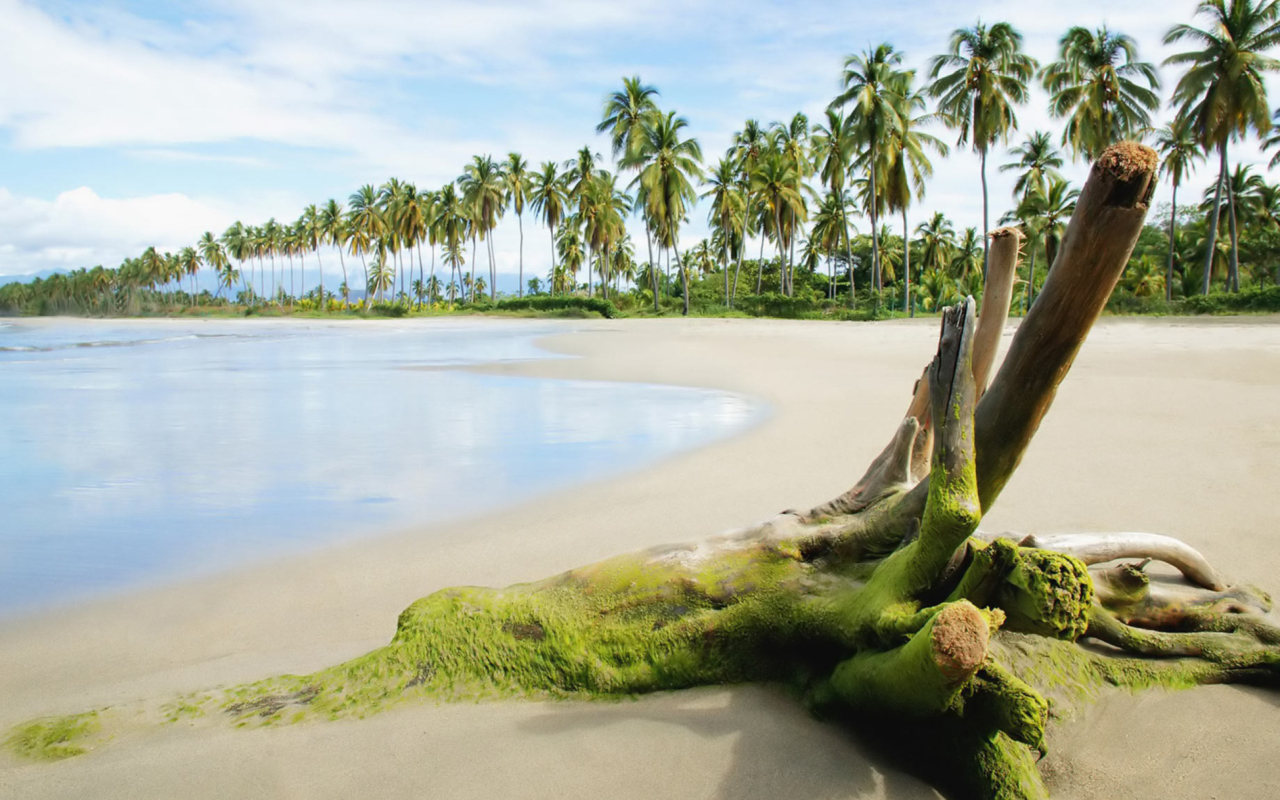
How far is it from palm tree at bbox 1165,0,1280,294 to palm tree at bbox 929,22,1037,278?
650cm

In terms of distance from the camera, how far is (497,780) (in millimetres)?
2270

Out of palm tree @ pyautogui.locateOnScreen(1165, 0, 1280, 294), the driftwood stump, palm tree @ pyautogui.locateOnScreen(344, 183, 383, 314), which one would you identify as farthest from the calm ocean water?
palm tree @ pyautogui.locateOnScreen(344, 183, 383, 314)

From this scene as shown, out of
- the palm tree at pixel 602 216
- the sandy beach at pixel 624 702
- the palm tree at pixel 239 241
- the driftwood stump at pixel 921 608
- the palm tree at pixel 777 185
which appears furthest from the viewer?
the palm tree at pixel 239 241

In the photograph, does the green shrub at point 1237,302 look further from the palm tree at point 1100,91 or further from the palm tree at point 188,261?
the palm tree at point 188,261

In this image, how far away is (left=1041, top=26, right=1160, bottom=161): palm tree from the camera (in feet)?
121

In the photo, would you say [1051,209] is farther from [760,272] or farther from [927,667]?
[927,667]

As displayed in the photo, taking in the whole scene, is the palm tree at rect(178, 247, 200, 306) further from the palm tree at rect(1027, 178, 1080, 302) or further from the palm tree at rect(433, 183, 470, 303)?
the palm tree at rect(1027, 178, 1080, 302)

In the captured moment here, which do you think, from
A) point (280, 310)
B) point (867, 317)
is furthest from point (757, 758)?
point (280, 310)

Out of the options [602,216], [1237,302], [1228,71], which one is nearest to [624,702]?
[1237,302]

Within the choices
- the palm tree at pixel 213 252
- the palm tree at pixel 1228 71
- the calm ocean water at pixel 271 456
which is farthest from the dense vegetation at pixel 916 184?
the palm tree at pixel 213 252

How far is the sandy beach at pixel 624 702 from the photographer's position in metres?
2.27

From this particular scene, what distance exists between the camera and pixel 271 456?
7746 mm

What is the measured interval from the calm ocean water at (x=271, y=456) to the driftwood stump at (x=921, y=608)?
8.27 ft

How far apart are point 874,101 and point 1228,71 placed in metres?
14.1
